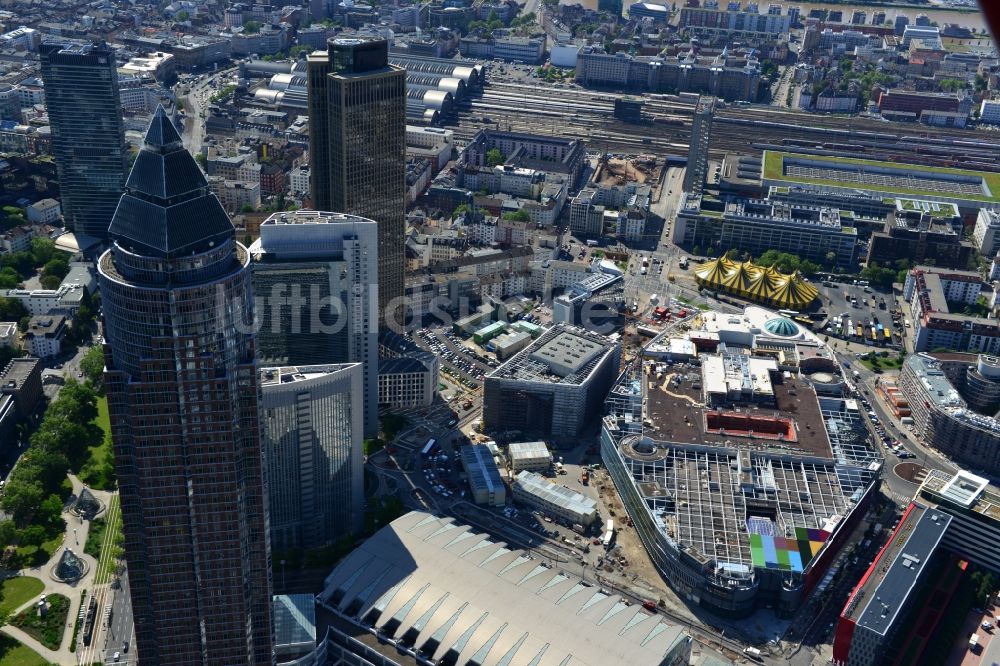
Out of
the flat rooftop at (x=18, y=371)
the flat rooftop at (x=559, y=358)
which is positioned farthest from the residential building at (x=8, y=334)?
the flat rooftop at (x=559, y=358)

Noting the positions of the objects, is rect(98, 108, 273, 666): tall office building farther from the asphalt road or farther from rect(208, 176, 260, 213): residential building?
rect(208, 176, 260, 213): residential building

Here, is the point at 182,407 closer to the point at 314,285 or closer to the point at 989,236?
the point at 314,285

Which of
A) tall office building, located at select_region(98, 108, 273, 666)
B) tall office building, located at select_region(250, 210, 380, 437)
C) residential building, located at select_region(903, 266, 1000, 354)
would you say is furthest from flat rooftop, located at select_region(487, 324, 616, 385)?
tall office building, located at select_region(98, 108, 273, 666)

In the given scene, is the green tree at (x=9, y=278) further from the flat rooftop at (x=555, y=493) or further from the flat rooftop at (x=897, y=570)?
the flat rooftop at (x=897, y=570)

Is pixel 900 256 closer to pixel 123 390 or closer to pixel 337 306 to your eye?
pixel 337 306

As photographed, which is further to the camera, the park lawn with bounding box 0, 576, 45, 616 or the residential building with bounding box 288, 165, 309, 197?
the residential building with bounding box 288, 165, 309, 197

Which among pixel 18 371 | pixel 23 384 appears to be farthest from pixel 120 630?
pixel 18 371

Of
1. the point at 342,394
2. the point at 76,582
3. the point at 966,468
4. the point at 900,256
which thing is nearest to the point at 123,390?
the point at 342,394
